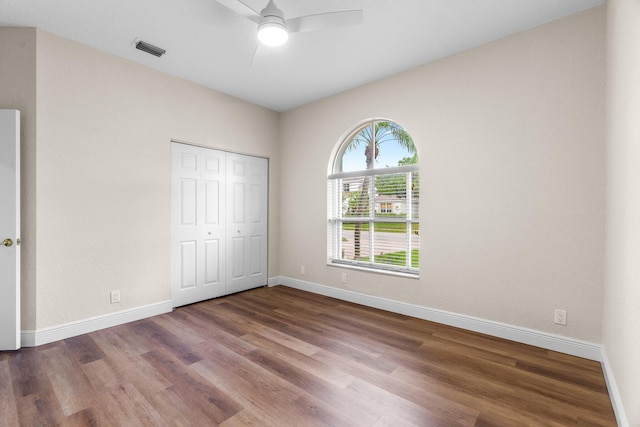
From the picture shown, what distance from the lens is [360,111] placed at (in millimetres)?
3947

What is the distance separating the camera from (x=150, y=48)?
3.01m

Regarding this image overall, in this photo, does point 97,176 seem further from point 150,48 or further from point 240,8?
point 240,8

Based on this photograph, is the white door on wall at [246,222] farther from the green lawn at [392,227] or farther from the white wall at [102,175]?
the green lawn at [392,227]

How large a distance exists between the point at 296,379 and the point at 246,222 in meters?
2.82

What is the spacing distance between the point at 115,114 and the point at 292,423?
341 cm

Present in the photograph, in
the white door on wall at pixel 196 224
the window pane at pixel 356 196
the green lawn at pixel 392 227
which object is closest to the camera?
the green lawn at pixel 392 227

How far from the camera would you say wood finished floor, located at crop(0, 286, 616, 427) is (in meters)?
1.75

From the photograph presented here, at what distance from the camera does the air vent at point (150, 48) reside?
294 cm

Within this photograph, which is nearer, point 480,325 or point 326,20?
point 326,20

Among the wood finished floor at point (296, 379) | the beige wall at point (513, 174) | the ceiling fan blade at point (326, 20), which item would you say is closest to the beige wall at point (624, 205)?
the beige wall at point (513, 174)

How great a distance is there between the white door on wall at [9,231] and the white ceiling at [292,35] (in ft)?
3.36

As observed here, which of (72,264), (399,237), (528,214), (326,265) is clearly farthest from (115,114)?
(528,214)

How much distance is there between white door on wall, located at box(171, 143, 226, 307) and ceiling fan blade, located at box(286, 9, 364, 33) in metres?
2.28

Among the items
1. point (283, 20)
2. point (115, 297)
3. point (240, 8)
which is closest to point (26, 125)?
point (115, 297)
